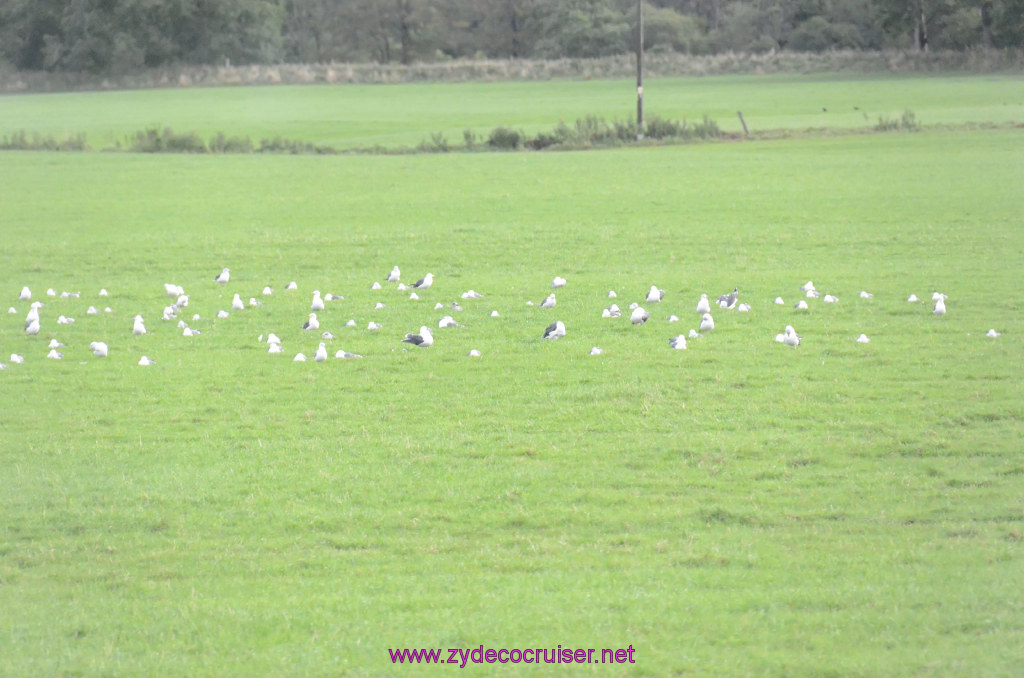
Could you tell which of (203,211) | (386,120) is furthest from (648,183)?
(386,120)

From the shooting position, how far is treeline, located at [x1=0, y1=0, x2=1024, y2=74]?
101250mm

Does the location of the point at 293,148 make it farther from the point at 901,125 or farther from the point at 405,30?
the point at 405,30

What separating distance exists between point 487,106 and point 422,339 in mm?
60631

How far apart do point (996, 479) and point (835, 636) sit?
2.93 metres

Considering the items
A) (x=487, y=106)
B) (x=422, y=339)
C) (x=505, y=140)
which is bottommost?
(x=422, y=339)

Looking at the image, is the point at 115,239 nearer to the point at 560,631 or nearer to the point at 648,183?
the point at 648,183

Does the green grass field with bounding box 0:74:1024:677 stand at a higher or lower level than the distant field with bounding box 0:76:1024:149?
lower

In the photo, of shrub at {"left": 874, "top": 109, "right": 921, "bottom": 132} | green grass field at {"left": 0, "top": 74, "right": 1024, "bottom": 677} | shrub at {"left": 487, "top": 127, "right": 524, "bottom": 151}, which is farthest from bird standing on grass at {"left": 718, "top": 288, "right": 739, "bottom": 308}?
shrub at {"left": 874, "top": 109, "right": 921, "bottom": 132}

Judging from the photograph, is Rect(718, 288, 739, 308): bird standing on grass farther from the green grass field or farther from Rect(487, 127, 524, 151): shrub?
Rect(487, 127, 524, 151): shrub

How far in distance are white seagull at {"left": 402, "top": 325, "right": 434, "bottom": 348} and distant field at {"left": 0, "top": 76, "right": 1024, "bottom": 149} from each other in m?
37.7

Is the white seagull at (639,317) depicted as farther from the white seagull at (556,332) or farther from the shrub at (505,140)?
the shrub at (505,140)

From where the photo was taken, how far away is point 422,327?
13055 millimetres

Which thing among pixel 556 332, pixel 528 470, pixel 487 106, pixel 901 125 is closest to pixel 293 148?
pixel 901 125

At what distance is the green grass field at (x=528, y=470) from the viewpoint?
568 centimetres
